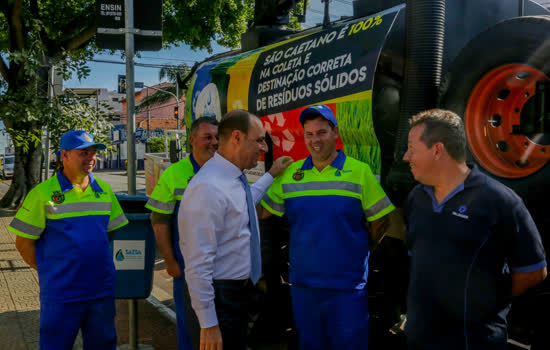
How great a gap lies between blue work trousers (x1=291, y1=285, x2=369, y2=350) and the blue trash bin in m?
1.69

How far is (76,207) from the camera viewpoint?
131 inches

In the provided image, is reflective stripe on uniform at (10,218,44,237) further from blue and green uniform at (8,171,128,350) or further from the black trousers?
the black trousers

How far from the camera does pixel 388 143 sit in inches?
139

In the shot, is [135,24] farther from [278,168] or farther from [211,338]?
[211,338]

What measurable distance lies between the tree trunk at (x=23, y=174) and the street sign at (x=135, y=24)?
9758 millimetres

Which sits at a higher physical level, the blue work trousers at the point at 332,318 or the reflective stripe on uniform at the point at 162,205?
the reflective stripe on uniform at the point at 162,205

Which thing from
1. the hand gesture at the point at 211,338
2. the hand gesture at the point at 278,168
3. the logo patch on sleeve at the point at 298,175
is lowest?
the hand gesture at the point at 211,338

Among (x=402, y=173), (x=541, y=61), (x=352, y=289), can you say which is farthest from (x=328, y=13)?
(x=352, y=289)

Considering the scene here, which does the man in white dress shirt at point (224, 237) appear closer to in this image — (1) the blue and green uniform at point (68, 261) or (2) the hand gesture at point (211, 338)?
(2) the hand gesture at point (211, 338)

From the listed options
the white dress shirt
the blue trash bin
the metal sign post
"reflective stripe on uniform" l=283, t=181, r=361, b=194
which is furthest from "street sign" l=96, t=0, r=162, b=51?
the white dress shirt

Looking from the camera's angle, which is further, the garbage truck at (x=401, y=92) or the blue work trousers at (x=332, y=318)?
the blue work trousers at (x=332, y=318)

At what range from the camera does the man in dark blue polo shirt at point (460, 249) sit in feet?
6.91

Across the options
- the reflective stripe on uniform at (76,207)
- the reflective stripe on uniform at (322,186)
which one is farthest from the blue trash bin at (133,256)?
the reflective stripe on uniform at (322,186)

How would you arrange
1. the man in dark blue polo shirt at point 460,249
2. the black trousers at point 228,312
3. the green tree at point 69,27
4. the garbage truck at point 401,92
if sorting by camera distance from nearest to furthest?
the man in dark blue polo shirt at point 460,249 → the black trousers at point 228,312 → the garbage truck at point 401,92 → the green tree at point 69,27
